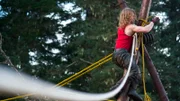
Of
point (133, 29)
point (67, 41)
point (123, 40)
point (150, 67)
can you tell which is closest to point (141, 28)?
point (133, 29)

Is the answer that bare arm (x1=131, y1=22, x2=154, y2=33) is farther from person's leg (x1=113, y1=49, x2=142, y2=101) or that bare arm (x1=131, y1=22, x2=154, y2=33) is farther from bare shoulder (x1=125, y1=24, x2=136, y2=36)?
person's leg (x1=113, y1=49, x2=142, y2=101)

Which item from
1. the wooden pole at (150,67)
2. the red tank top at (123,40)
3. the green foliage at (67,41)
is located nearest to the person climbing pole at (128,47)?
the red tank top at (123,40)

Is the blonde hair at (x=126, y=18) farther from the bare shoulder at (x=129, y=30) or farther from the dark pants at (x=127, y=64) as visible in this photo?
the dark pants at (x=127, y=64)

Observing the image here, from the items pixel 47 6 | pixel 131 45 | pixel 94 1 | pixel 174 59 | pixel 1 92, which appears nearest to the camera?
pixel 131 45

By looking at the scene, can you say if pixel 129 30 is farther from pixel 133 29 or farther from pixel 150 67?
pixel 150 67

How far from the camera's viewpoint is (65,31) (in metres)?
16.2

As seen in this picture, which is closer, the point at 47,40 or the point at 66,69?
the point at 66,69

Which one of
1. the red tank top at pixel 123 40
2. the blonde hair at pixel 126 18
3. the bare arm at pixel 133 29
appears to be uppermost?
the blonde hair at pixel 126 18

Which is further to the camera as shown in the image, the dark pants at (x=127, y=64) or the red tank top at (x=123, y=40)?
the red tank top at (x=123, y=40)

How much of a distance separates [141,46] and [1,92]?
4.44 metres

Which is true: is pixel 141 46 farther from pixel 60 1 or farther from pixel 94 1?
pixel 60 1

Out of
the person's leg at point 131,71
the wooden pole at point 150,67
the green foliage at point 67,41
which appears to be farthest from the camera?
the green foliage at point 67,41

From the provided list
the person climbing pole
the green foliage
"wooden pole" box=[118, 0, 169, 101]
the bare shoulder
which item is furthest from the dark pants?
the green foliage

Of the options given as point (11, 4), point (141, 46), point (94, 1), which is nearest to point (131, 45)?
point (141, 46)
